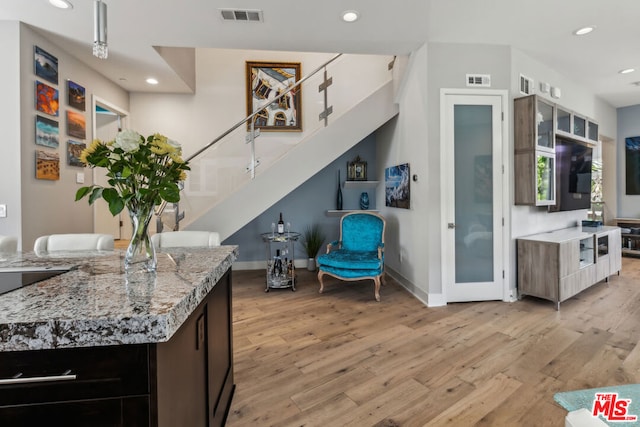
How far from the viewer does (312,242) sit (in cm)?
545

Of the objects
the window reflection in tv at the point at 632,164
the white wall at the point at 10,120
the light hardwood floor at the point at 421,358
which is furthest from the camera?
the window reflection in tv at the point at 632,164

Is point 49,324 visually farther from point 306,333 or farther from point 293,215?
point 293,215

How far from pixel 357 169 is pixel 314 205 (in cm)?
99

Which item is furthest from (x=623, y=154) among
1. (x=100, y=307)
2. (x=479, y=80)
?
(x=100, y=307)

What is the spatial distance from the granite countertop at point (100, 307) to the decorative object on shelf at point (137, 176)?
0.19 metres

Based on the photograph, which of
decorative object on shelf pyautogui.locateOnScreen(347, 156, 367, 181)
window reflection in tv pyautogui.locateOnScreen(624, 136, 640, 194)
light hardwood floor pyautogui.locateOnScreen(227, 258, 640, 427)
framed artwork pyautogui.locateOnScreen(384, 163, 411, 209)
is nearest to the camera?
light hardwood floor pyautogui.locateOnScreen(227, 258, 640, 427)

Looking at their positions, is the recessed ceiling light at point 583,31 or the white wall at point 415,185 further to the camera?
the white wall at point 415,185

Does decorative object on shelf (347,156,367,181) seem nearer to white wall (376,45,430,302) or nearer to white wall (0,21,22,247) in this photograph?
white wall (376,45,430,302)

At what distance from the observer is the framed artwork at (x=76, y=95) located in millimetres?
3691

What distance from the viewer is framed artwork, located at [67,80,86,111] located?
369 centimetres

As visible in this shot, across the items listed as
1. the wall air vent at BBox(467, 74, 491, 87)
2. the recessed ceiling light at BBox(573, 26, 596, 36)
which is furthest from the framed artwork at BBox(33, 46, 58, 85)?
the recessed ceiling light at BBox(573, 26, 596, 36)

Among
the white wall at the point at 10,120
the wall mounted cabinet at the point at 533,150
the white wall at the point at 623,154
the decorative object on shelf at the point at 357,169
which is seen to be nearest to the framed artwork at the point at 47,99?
the white wall at the point at 10,120

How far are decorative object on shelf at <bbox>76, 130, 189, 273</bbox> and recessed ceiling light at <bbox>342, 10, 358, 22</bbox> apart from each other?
7.90 feet

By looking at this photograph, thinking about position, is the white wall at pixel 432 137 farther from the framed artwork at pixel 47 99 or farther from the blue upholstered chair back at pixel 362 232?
the framed artwork at pixel 47 99
